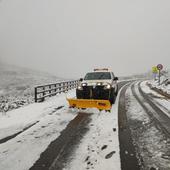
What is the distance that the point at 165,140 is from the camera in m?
4.84

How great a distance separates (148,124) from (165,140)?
149 centimetres

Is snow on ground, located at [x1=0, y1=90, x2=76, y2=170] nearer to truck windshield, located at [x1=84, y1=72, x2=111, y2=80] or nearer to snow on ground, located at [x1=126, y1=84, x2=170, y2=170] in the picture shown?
snow on ground, located at [x1=126, y1=84, x2=170, y2=170]

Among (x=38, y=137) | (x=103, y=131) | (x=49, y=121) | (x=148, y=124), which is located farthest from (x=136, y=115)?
(x=38, y=137)

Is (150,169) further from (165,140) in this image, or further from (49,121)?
(49,121)

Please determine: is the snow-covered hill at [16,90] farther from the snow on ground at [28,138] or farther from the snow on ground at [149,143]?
the snow on ground at [149,143]

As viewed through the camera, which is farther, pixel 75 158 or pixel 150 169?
pixel 75 158

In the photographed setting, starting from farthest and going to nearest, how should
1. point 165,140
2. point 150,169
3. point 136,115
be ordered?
1. point 136,115
2. point 165,140
3. point 150,169

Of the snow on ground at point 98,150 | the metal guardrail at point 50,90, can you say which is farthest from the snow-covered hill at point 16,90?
the snow on ground at point 98,150

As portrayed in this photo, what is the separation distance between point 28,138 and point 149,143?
340cm

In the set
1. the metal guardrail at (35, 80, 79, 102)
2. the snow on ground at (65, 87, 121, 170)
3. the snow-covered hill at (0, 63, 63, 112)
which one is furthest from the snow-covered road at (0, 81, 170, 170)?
the snow-covered hill at (0, 63, 63, 112)

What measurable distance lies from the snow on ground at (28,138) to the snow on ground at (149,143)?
2.35 metres

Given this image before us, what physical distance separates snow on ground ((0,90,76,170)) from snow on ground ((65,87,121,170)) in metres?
0.95

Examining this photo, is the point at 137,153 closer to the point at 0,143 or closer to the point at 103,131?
the point at 103,131

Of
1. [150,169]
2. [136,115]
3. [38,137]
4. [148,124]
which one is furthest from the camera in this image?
[136,115]
